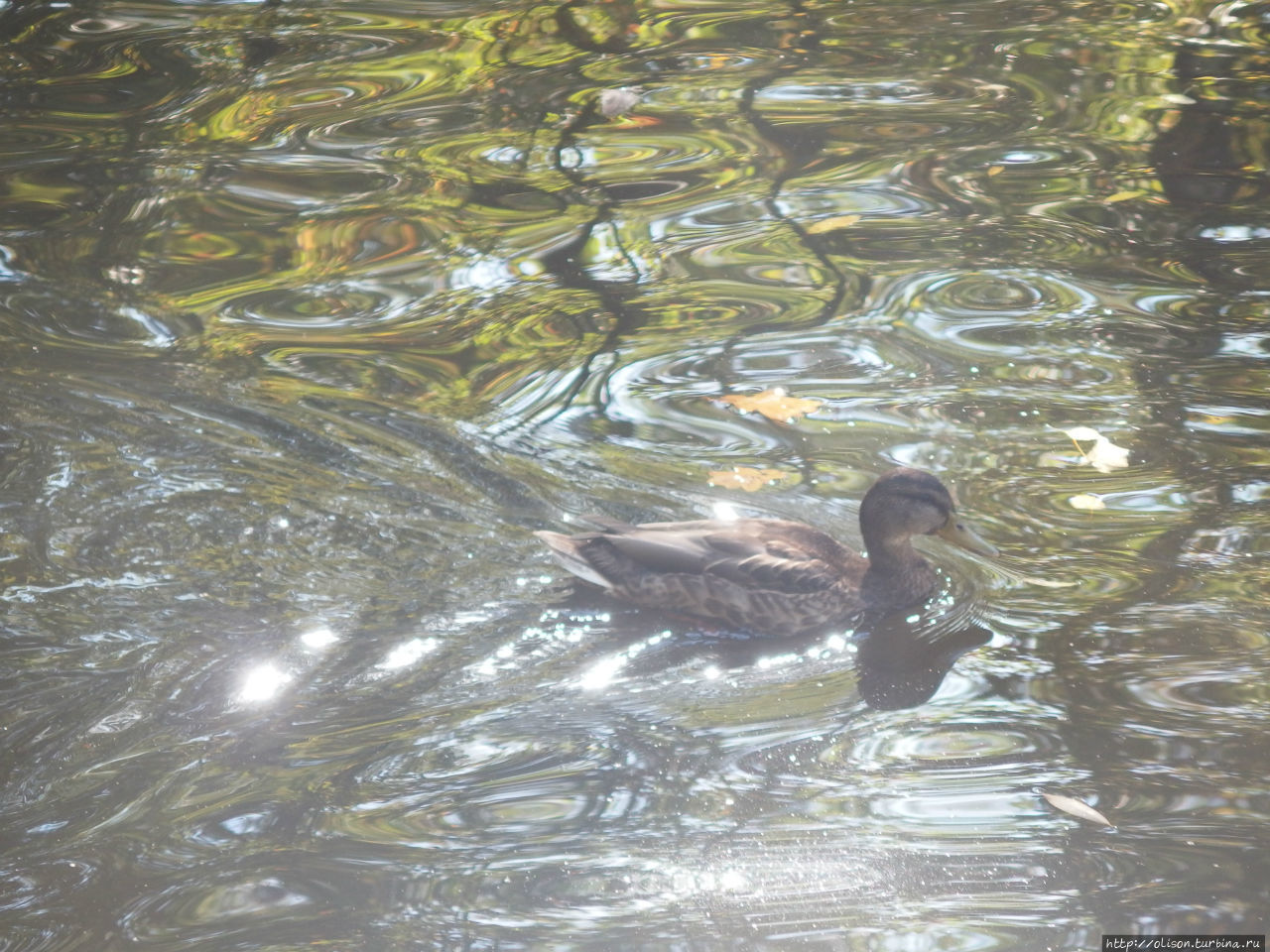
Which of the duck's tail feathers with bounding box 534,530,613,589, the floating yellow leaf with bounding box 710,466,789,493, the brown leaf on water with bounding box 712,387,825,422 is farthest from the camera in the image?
the brown leaf on water with bounding box 712,387,825,422

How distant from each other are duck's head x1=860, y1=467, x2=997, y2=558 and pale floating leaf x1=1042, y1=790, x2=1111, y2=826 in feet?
5.15

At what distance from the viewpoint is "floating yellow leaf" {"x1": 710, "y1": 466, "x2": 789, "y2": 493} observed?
252 inches

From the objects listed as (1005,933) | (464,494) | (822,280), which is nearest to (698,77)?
(822,280)

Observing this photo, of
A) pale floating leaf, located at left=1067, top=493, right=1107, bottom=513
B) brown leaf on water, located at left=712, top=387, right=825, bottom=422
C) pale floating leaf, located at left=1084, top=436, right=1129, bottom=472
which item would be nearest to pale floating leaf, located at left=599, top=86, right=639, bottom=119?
brown leaf on water, located at left=712, top=387, right=825, bottom=422

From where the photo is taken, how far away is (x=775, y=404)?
6.86 m

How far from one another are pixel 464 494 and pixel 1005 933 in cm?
332

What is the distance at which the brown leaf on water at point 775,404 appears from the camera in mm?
6785

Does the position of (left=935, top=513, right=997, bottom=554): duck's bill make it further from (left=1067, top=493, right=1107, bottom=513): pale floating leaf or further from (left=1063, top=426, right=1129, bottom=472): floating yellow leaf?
(left=1063, top=426, right=1129, bottom=472): floating yellow leaf

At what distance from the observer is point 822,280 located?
26.6 ft

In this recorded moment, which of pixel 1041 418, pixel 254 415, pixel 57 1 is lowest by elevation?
pixel 1041 418

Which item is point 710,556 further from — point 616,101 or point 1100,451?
point 616,101

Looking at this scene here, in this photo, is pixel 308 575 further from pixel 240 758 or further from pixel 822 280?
pixel 822 280

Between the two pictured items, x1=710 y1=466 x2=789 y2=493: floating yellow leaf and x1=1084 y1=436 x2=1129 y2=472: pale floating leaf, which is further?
x1=710 y1=466 x2=789 y2=493: floating yellow leaf

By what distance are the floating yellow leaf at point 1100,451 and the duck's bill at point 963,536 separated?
0.86 m
